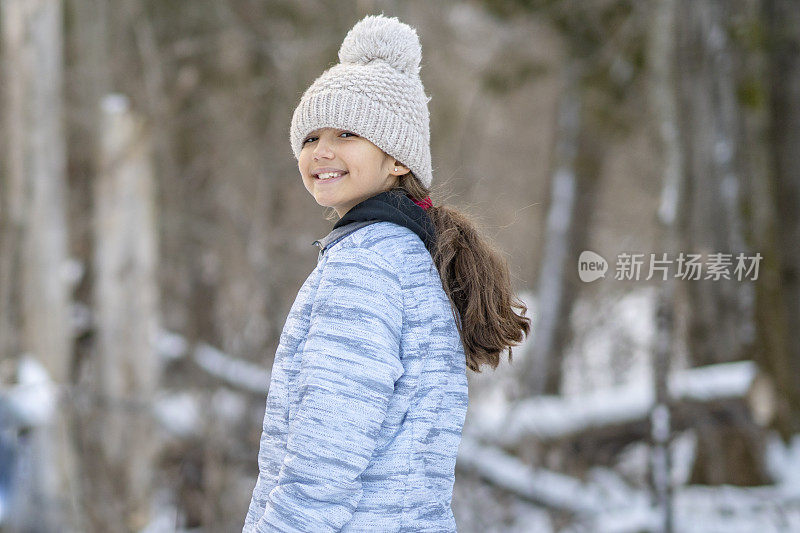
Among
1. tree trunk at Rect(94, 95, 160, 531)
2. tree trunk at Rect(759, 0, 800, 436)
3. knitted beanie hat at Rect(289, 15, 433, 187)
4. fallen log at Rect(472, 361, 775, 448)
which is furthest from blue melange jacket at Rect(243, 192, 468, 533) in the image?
tree trunk at Rect(94, 95, 160, 531)

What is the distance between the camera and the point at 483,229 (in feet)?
6.72

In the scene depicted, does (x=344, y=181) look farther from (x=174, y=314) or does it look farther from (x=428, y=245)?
(x=174, y=314)

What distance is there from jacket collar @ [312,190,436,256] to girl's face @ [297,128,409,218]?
0.04 metres

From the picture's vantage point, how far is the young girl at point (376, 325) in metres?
1.63

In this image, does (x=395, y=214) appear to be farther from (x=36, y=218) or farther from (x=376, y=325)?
(x=36, y=218)

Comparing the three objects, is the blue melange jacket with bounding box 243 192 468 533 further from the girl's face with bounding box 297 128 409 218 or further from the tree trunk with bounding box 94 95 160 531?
the tree trunk with bounding box 94 95 160 531

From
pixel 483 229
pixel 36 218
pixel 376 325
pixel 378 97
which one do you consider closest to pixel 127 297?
pixel 36 218

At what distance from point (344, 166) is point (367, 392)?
505mm

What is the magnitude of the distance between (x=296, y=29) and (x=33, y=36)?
15.1ft

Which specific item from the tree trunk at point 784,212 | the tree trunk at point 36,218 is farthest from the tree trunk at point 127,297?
the tree trunk at point 784,212

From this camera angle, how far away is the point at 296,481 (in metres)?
1.62

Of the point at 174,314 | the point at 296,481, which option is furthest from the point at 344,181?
the point at 174,314

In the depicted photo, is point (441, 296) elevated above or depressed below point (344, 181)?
below

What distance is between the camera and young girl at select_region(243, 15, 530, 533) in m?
1.63
